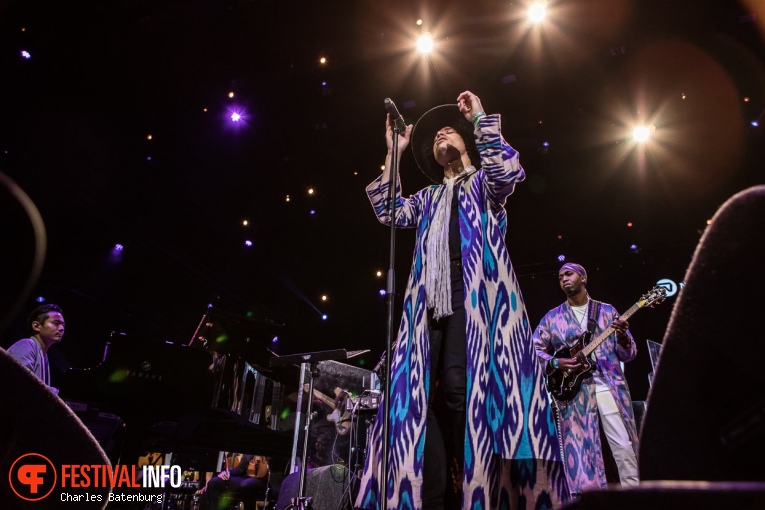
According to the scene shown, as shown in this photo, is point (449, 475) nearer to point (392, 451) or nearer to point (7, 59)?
point (392, 451)

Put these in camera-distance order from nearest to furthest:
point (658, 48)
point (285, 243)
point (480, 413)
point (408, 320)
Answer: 1. point (480, 413)
2. point (408, 320)
3. point (658, 48)
4. point (285, 243)

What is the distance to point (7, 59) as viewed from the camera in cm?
816

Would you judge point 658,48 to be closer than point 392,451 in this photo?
No

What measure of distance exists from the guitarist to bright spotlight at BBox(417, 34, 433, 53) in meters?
4.86

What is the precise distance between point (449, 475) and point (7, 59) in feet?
31.7

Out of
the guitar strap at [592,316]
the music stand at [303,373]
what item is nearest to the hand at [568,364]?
the guitar strap at [592,316]

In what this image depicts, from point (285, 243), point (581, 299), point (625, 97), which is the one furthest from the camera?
point (285, 243)

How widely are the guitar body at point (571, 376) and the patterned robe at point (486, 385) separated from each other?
302cm

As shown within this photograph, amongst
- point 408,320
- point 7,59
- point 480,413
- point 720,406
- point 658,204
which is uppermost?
point 7,59

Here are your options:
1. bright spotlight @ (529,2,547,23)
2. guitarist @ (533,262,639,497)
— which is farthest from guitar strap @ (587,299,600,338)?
bright spotlight @ (529,2,547,23)

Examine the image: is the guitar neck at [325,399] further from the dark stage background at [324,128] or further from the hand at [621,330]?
the hand at [621,330]

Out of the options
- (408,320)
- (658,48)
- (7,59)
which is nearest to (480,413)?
(408,320)

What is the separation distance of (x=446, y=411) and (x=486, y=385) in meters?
0.27

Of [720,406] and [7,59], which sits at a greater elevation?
[7,59]
